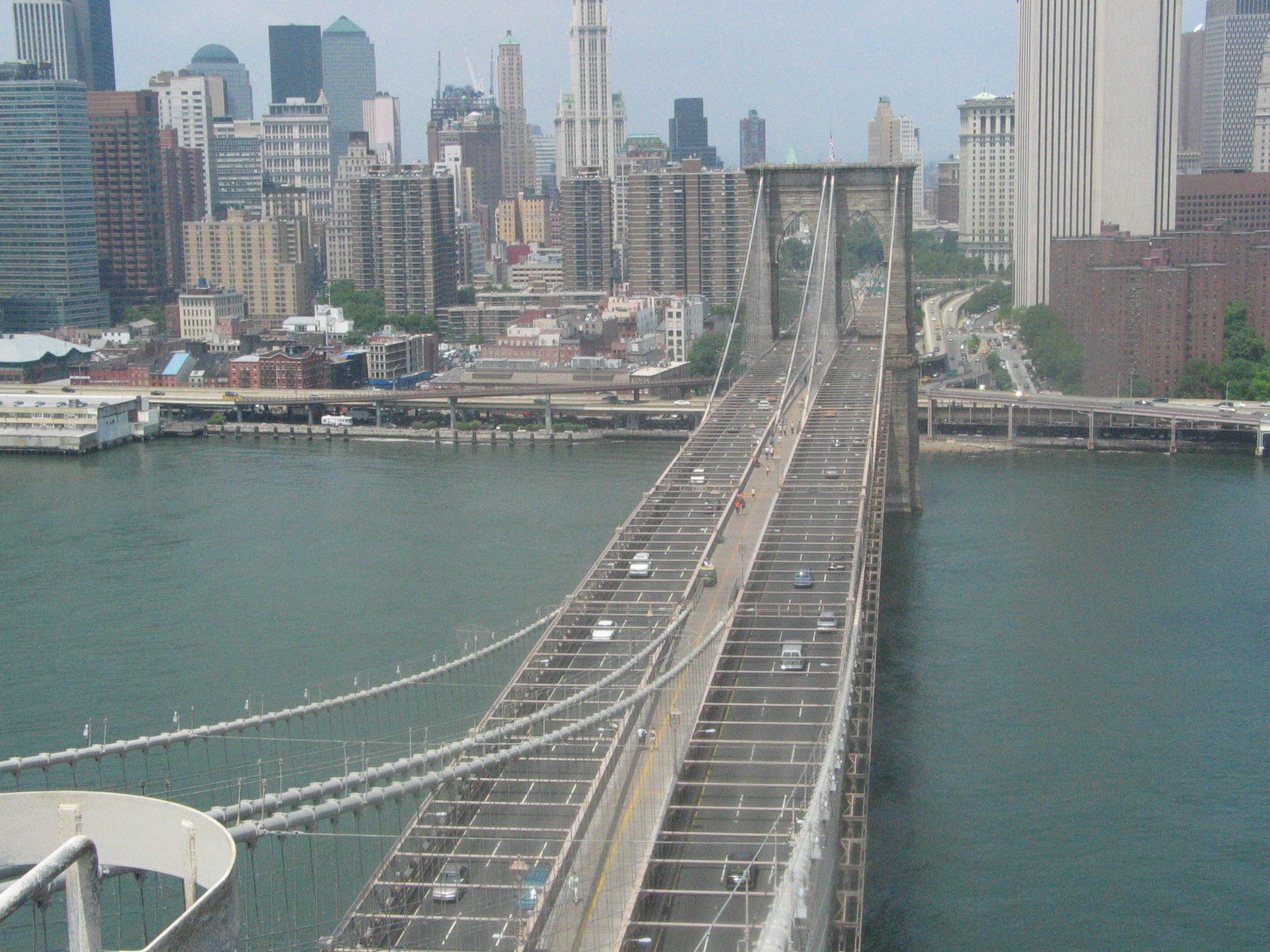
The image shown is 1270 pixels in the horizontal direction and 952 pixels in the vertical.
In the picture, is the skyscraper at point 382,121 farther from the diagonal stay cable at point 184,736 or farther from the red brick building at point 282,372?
the diagonal stay cable at point 184,736

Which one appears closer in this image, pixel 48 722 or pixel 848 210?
pixel 48 722

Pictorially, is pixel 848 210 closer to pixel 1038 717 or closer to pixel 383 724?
pixel 1038 717

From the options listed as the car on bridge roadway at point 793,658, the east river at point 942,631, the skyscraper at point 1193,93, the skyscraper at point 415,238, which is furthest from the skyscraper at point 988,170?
the car on bridge roadway at point 793,658

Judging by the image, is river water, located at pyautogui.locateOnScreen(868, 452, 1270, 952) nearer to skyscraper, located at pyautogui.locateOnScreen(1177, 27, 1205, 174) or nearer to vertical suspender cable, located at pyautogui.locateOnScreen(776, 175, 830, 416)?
vertical suspender cable, located at pyautogui.locateOnScreen(776, 175, 830, 416)

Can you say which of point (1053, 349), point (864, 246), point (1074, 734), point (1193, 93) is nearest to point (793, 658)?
point (1074, 734)


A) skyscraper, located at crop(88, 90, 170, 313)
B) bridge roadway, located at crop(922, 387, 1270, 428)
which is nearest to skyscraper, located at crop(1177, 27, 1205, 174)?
skyscraper, located at crop(88, 90, 170, 313)

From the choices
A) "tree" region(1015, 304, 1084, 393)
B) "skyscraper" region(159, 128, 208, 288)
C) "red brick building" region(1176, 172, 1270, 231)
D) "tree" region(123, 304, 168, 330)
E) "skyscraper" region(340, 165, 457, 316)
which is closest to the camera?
"tree" region(1015, 304, 1084, 393)

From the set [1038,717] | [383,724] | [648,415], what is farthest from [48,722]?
[648,415]
